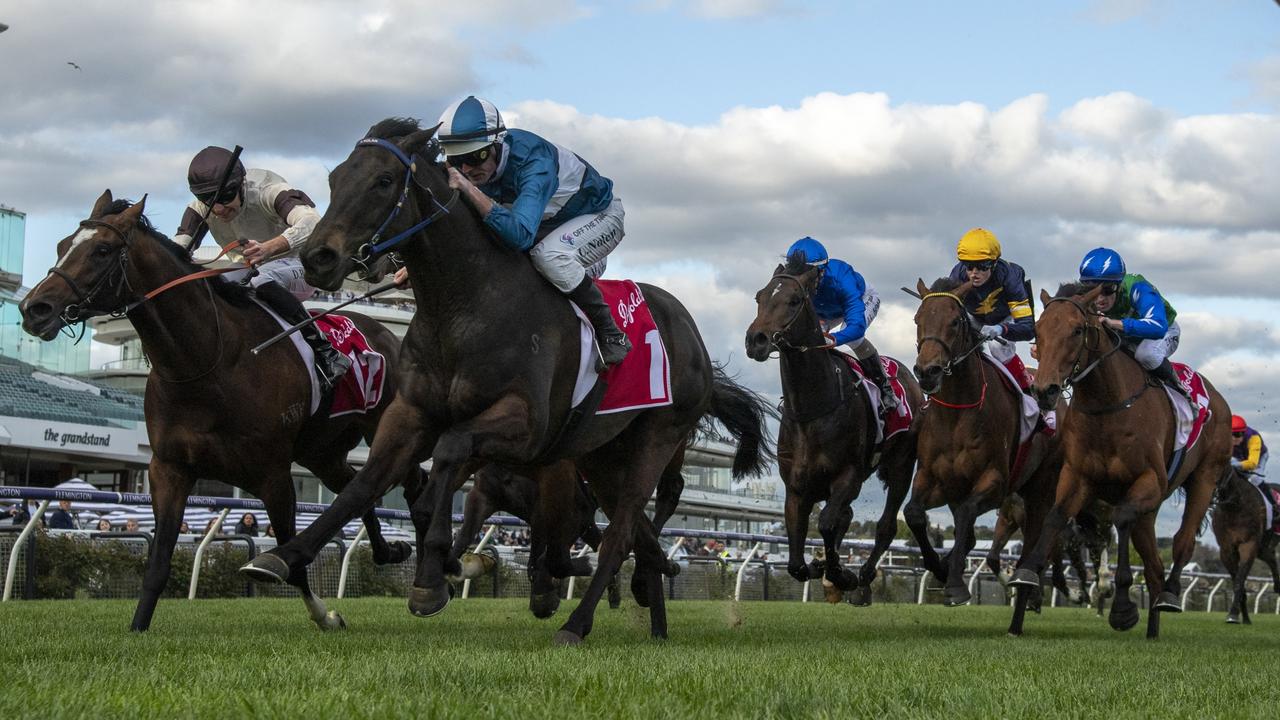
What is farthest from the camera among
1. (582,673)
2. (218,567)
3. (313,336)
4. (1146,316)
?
(218,567)

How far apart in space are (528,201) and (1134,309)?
4874 mm

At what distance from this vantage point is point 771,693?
12.0ft

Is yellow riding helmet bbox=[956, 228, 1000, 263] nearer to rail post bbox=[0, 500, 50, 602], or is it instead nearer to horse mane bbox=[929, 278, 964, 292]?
horse mane bbox=[929, 278, 964, 292]

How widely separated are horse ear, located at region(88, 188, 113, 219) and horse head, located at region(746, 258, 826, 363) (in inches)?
146

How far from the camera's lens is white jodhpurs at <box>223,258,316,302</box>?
23.2 feet

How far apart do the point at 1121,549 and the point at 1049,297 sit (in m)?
1.54

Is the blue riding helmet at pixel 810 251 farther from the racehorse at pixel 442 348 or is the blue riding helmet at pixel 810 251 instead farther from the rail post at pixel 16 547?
the rail post at pixel 16 547

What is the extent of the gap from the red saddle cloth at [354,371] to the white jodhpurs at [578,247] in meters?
1.40

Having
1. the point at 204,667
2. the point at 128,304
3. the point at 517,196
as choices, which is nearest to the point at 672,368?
the point at 517,196

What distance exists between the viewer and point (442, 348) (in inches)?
212

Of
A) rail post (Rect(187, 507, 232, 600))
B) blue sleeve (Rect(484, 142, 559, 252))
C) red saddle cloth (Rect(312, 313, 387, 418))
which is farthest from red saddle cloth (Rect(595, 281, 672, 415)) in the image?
rail post (Rect(187, 507, 232, 600))

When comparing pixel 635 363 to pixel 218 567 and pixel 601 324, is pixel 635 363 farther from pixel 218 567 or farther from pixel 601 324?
pixel 218 567

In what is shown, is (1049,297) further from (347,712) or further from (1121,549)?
(347,712)

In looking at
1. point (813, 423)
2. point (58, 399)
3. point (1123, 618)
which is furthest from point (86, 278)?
point (58, 399)
